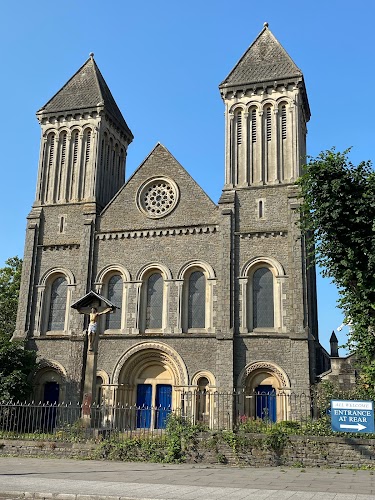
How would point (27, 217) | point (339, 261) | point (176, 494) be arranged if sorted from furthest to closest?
point (27, 217)
point (339, 261)
point (176, 494)

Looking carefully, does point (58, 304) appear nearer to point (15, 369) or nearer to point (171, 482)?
point (15, 369)

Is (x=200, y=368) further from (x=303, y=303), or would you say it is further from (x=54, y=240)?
(x=54, y=240)

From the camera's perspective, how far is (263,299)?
86.6 feet

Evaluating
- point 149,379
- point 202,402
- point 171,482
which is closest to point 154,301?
point 149,379

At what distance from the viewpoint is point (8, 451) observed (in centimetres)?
1808

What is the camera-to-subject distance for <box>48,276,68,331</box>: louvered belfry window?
29.1 m

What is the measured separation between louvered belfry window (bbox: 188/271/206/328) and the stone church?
2.7 inches

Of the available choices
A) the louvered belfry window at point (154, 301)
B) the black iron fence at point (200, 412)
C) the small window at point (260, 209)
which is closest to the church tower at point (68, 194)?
the louvered belfry window at point (154, 301)

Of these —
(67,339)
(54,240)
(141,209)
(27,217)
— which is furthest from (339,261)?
(27,217)

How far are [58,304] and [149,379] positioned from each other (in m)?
6.63

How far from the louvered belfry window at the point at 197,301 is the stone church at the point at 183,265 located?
68 millimetres

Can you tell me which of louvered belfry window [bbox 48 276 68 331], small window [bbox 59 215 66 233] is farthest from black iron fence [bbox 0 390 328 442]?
small window [bbox 59 215 66 233]

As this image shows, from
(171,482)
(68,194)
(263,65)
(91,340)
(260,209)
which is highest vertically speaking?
(263,65)

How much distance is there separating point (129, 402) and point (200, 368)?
4401mm
